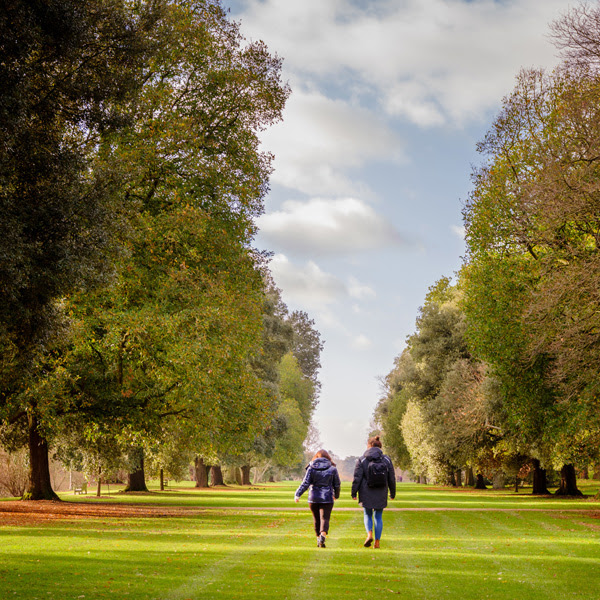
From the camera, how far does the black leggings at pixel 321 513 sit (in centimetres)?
1477

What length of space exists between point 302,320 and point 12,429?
58.9 metres

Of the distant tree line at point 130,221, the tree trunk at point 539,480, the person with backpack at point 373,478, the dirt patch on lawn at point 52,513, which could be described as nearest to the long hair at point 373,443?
the person with backpack at point 373,478

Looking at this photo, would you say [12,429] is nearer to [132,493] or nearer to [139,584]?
[132,493]

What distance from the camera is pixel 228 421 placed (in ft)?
87.6

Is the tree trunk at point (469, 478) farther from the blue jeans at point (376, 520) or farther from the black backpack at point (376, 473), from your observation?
the black backpack at point (376, 473)

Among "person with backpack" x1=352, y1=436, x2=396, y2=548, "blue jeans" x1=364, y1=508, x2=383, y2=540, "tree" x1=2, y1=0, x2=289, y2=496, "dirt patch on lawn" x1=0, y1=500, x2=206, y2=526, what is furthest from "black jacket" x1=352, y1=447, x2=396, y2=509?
"dirt patch on lawn" x1=0, y1=500, x2=206, y2=526

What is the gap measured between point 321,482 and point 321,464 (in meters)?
0.36

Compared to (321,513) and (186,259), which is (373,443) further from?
(186,259)

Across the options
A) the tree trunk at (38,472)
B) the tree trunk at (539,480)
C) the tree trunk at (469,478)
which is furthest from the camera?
the tree trunk at (469,478)

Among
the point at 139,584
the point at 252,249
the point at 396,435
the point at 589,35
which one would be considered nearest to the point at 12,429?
the point at 252,249

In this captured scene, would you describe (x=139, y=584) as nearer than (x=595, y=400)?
Yes

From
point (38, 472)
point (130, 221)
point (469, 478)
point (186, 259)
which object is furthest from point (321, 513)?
point (469, 478)

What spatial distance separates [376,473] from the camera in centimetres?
1450

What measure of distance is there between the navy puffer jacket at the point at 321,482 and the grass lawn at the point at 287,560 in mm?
1152
